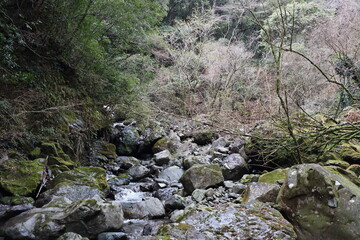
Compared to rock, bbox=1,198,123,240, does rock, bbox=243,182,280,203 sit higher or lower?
higher

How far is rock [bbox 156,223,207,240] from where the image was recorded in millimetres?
2371

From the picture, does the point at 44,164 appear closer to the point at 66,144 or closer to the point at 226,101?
the point at 66,144

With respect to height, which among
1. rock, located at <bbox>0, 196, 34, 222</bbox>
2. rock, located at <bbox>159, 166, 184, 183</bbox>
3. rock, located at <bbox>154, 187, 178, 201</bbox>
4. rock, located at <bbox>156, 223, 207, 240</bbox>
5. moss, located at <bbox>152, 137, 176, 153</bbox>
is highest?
rock, located at <bbox>156, 223, 207, 240</bbox>

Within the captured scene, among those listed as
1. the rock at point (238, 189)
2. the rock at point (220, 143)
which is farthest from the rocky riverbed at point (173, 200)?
the rock at point (220, 143)

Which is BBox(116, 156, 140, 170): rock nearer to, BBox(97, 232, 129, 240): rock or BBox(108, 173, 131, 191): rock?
BBox(108, 173, 131, 191): rock

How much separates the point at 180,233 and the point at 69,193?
305 cm

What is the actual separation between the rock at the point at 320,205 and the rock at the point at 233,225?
0.28m

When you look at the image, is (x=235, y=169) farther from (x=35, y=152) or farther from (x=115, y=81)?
(x=35, y=152)

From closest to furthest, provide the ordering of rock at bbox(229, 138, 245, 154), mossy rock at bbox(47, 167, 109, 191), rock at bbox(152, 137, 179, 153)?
mossy rock at bbox(47, 167, 109, 191), rock at bbox(229, 138, 245, 154), rock at bbox(152, 137, 179, 153)

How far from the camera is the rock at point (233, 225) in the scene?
248 centimetres

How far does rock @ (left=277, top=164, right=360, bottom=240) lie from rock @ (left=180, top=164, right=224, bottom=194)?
9.02 feet

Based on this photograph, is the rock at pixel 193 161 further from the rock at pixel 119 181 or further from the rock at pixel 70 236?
the rock at pixel 70 236

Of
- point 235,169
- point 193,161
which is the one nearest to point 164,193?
point 193,161

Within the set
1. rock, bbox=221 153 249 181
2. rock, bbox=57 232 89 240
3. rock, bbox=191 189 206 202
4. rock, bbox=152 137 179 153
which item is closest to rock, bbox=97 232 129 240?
rock, bbox=57 232 89 240
